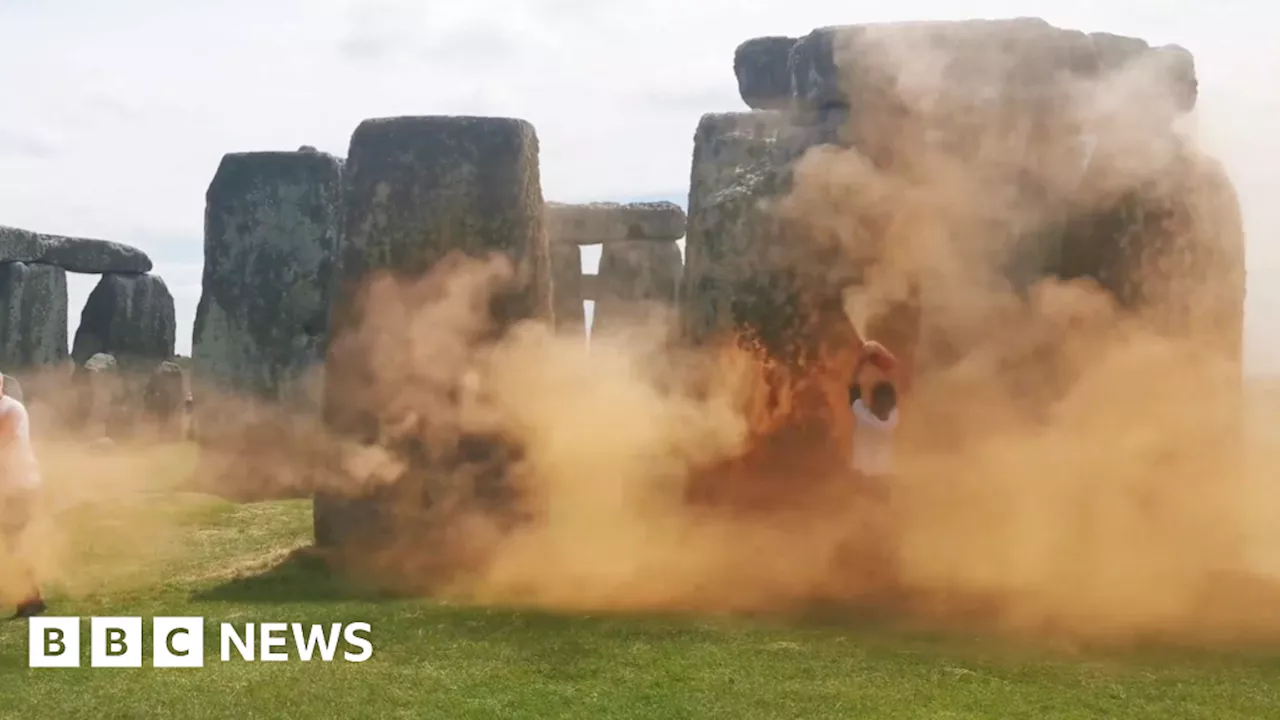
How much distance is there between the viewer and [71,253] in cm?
1605

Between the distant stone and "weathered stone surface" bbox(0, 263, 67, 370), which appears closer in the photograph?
"weathered stone surface" bbox(0, 263, 67, 370)

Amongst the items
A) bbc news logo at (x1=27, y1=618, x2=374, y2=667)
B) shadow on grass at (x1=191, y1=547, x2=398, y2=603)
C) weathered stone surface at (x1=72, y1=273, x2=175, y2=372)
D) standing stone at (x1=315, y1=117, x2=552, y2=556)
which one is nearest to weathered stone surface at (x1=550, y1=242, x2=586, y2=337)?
weathered stone surface at (x1=72, y1=273, x2=175, y2=372)

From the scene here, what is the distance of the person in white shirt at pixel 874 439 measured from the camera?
23.2 ft

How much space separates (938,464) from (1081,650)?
7.83ft

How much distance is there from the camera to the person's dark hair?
7.17m

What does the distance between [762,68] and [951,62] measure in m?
3.35

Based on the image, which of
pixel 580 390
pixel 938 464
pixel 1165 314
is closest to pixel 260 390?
pixel 580 390

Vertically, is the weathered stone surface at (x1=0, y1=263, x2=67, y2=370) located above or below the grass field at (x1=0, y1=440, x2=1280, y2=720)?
above

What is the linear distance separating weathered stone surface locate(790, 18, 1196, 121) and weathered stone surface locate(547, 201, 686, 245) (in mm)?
10014

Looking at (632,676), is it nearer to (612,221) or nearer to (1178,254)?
(1178,254)

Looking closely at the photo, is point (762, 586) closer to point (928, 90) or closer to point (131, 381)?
point (928, 90)

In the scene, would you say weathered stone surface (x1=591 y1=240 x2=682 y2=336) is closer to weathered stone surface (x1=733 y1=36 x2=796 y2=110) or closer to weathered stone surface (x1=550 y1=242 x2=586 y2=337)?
weathered stone surface (x1=550 y1=242 x2=586 y2=337)

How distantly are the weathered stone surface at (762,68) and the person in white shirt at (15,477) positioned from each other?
6020 mm

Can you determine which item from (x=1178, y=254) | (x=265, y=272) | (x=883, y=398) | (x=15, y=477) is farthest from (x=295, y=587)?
(x=265, y=272)
